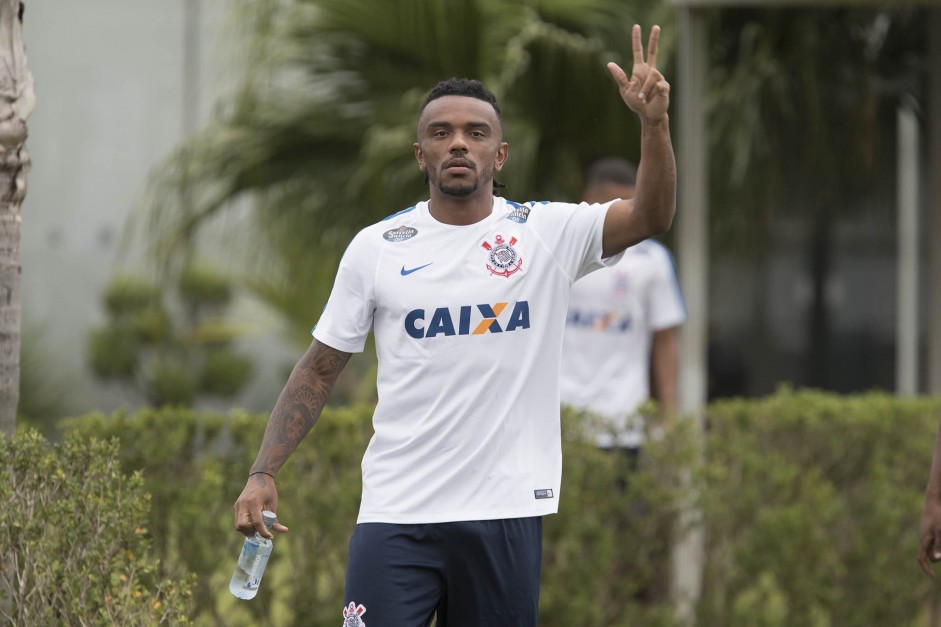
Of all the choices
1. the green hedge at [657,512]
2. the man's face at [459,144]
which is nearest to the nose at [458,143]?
the man's face at [459,144]

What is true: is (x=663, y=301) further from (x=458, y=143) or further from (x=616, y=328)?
(x=458, y=143)

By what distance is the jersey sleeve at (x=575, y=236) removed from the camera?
12.0 feet

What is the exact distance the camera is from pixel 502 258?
3607mm

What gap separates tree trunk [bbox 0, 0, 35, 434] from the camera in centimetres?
395

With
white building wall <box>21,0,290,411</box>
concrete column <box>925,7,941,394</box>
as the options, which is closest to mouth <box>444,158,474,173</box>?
concrete column <box>925,7,941,394</box>

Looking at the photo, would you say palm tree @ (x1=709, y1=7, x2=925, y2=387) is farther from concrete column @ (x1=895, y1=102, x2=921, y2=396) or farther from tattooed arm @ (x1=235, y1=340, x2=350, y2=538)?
tattooed arm @ (x1=235, y1=340, x2=350, y2=538)

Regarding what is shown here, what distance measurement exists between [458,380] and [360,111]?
15.4 feet

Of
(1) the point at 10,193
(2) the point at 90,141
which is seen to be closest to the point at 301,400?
(1) the point at 10,193

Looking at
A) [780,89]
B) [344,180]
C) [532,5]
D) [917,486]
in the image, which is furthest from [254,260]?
[917,486]

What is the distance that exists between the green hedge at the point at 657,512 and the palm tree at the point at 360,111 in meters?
1.94

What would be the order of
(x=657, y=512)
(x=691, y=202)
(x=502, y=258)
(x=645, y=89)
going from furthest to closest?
(x=691, y=202) → (x=657, y=512) → (x=502, y=258) → (x=645, y=89)

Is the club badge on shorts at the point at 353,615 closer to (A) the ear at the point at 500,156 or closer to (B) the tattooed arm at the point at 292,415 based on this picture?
(B) the tattooed arm at the point at 292,415

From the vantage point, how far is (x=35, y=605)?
3.56 m

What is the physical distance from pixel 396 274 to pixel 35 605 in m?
1.12
